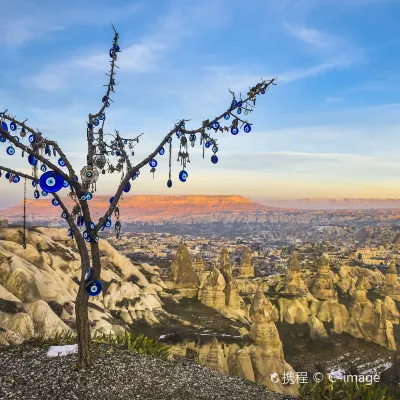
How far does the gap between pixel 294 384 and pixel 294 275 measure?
4029 cm

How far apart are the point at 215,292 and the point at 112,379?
1635 inches

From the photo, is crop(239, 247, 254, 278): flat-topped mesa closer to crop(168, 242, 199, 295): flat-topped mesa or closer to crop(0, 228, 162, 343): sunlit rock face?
crop(168, 242, 199, 295): flat-topped mesa

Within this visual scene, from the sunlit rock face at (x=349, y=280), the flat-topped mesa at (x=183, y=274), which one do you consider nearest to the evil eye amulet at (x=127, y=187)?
the flat-topped mesa at (x=183, y=274)

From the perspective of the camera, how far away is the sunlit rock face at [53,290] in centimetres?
2229

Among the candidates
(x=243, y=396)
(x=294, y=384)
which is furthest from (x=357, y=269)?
(x=243, y=396)

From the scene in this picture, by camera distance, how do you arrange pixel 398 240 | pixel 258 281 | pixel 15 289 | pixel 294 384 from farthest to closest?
pixel 398 240 → pixel 258 281 → pixel 15 289 → pixel 294 384

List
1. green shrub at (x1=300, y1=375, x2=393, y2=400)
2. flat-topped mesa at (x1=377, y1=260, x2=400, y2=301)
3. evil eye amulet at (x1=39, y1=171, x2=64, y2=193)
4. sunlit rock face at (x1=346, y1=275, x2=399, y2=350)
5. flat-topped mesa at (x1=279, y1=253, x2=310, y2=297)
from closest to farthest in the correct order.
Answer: evil eye amulet at (x1=39, y1=171, x2=64, y2=193) < green shrub at (x1=300, y1=375, x2=393, y2=400) < sunlit rock face at (x1=346, y1=275, x2=399, y2=350) < flat-topped mesa at (x1=279, y1=253, x2=310, y2=297) < flat-topped mesa at (x1=377, y1=260, x2=400, y2=301)

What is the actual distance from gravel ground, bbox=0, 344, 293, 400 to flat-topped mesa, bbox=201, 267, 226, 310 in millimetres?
39030

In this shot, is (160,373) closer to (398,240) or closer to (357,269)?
(357,269)

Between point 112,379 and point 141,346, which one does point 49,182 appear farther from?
point 141,346

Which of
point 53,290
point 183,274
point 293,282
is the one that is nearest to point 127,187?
point 53,290

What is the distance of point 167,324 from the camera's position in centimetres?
3941

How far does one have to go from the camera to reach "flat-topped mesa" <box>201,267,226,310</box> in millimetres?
50031

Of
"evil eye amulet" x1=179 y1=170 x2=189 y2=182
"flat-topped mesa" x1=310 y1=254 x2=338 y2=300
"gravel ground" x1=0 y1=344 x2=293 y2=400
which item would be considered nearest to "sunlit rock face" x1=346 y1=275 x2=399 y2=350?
"flat-topped mesa" x1=310 y1=254 x2=338 y2=300
